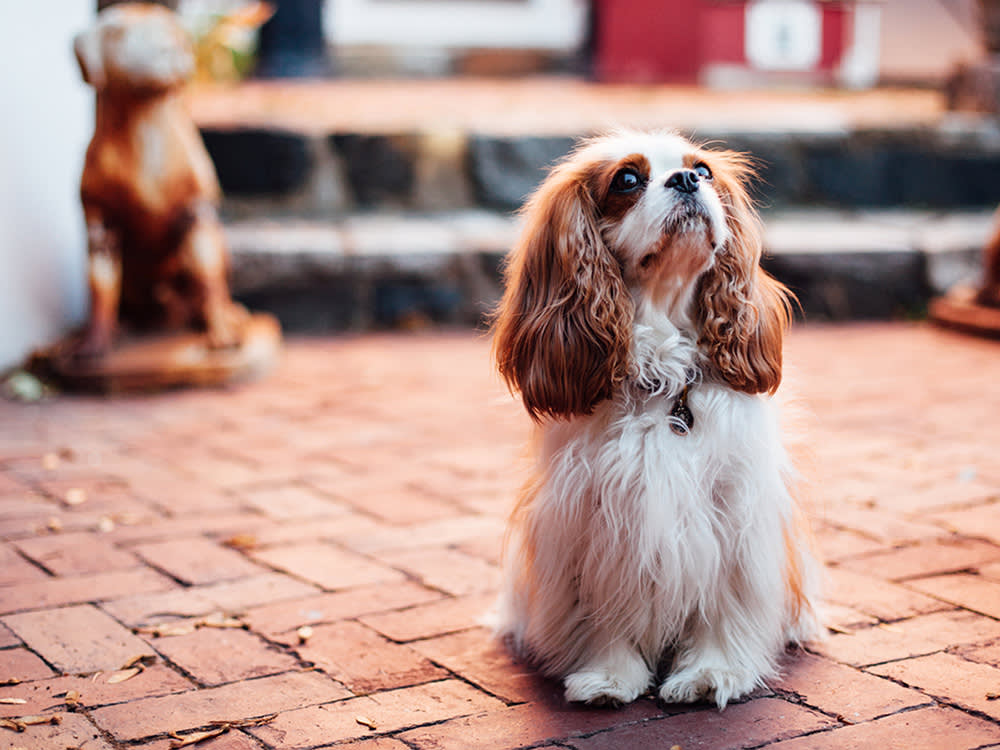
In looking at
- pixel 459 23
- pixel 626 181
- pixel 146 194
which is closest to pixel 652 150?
pixel 626 181

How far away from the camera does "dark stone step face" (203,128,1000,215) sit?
738 cm

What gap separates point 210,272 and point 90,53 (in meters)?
1.10

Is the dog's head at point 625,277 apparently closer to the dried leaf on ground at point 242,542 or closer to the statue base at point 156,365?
the dried leaf on ground at point 242,542

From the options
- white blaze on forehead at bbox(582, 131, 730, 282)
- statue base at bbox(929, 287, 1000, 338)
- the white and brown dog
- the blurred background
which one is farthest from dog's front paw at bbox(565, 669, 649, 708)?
statue base at bbox(929, 287, 1000, 338)

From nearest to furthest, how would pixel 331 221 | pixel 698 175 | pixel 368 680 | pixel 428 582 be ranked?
pixel 698 175, pixel 368 680, pixel 428 582, pixel 331 221

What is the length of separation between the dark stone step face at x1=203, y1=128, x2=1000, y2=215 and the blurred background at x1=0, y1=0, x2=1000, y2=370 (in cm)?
1

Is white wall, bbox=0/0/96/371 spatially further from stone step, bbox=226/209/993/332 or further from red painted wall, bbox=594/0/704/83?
red painted wall, bbox=594/0/704/83

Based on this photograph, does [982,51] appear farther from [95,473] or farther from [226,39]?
[95,473]

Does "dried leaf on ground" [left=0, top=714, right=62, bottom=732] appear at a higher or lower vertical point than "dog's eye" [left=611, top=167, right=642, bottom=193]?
lower

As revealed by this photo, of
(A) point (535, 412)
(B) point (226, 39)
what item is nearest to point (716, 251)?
(A) point (535, 412)

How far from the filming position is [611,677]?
2385 mm

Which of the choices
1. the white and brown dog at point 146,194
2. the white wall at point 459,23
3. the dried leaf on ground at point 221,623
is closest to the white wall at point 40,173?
the white and brown dog at point 146,194

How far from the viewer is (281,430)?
4777 millimetres

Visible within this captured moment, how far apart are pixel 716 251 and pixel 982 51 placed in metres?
7.47
